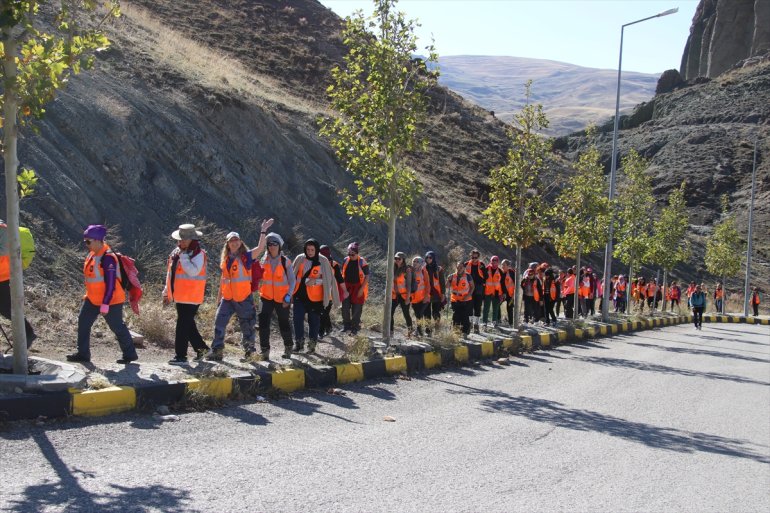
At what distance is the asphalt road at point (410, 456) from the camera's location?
505 centimetres

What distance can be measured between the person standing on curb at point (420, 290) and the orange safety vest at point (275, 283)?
5.08 metres

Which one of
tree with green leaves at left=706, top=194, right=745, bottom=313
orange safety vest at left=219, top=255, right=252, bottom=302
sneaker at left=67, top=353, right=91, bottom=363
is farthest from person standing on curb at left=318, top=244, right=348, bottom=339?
tree with green leaves at left=706, top=194, right=745, bottom=313

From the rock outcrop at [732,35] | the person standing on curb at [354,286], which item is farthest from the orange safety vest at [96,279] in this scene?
the rock outcrop at [732,35]

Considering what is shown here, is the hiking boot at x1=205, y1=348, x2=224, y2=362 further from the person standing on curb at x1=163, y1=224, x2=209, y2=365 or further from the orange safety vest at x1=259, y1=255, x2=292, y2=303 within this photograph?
the orange safety vest at x1=259, y1=255, x2=292, y2=303

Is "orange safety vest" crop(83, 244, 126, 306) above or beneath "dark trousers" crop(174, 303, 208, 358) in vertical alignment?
above

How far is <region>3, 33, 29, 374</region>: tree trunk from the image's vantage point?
22.9 feet

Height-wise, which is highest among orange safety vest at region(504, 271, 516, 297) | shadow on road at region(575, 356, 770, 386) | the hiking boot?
orange safety vest at region(504, 271, 516, 297)

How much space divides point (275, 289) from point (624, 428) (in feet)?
15.2

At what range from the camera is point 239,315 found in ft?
31.2

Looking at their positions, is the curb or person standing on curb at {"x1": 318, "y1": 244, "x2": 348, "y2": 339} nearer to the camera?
the curb

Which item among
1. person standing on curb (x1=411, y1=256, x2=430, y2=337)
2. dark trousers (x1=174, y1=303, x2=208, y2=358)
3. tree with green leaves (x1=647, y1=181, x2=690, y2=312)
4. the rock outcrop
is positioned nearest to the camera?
dark trousers (x1=174, y1=303, x2=208, y2=358)

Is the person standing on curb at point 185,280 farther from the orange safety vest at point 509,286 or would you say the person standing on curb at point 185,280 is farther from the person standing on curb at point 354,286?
the orange safety vest at point 509,286

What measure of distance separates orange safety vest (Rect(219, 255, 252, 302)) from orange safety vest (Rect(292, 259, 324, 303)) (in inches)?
57.7

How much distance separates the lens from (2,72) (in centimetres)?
704
